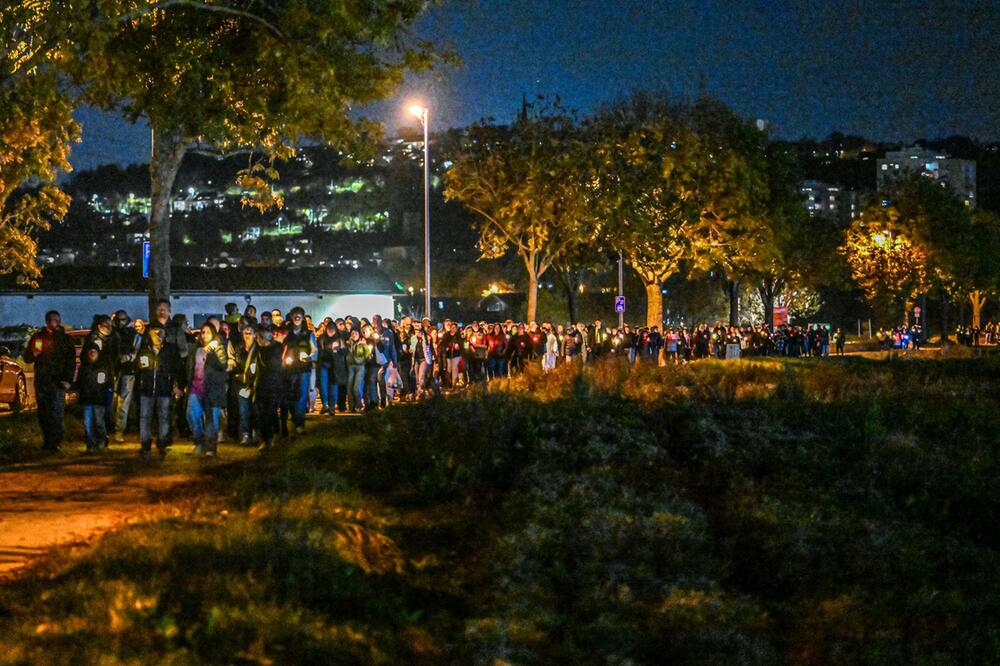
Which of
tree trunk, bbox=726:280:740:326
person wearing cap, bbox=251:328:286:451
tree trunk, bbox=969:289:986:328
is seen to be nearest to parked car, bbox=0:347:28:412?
person wearing cap, bbox=251:328:286:451

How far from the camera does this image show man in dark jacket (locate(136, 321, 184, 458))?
13695 millimetres

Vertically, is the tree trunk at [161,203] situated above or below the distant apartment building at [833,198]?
below

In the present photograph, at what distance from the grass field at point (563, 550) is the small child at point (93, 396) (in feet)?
8.86

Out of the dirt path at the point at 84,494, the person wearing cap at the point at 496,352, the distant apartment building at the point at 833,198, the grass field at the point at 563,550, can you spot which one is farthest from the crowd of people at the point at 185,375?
the distant apartment building at the point at 833,198

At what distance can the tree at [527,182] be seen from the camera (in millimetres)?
37531

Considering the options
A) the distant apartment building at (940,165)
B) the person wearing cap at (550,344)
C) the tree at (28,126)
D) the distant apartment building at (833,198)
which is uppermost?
the distant apartment building at (940,165)

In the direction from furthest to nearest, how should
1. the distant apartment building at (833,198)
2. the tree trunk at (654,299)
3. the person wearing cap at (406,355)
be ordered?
the distant apartment building at (833,198)
the tree trunk at (654,299)
the person wearing cap at (406,355)

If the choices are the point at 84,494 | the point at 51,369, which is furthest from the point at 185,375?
the point at 84,494

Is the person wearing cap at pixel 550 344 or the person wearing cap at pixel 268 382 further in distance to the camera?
the person wearing cap at pixel 550 344

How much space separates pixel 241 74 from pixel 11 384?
8787 mm

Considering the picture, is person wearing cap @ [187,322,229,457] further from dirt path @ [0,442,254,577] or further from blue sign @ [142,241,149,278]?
blue sign @ [142,241,149,278]

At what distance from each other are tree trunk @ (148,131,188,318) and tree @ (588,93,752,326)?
65.5ft

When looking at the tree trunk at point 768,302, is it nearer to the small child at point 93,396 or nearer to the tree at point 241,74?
the tree at point 241,74

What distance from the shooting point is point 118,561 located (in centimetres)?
698
